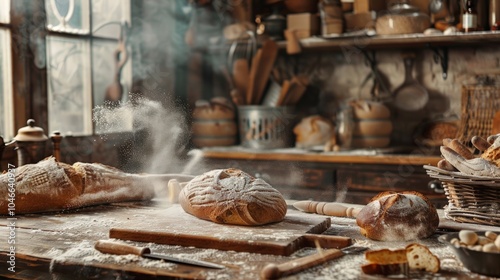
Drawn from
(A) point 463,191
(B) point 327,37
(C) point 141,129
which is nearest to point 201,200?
(A) point 463,191

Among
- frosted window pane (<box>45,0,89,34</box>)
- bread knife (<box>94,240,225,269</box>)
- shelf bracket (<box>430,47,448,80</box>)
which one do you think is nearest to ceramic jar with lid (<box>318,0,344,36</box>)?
shelf bracket (<box>430,47,448,80</box>)

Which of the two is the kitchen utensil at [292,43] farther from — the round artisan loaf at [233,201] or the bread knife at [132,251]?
the bread knife at [132,251]

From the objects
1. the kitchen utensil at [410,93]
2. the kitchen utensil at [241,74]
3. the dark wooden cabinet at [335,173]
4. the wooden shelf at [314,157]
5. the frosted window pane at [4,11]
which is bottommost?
the dark wooden cabinet at [335,173]

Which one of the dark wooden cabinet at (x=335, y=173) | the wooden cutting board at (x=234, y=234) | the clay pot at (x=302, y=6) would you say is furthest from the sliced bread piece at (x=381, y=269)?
the clay pot at (x=302, y=6)

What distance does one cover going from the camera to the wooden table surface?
4.46 feet

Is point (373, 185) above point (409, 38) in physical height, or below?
below

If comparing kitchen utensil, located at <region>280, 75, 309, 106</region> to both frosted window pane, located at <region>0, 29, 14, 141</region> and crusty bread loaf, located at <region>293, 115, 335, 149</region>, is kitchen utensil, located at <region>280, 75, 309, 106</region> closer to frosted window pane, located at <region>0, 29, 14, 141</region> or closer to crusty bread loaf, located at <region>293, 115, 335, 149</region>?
crusty bread loaf, located at <region>293, 115, 335, 149</region>

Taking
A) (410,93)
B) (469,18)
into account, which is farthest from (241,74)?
(469,18)

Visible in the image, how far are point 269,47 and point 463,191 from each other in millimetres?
2691

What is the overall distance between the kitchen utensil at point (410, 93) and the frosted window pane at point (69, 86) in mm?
2154

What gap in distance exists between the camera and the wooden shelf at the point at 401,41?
374 cm

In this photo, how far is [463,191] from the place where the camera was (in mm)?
1808

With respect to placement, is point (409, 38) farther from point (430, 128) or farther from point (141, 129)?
point (141, 129)

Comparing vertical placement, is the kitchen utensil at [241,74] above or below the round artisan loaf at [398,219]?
above
